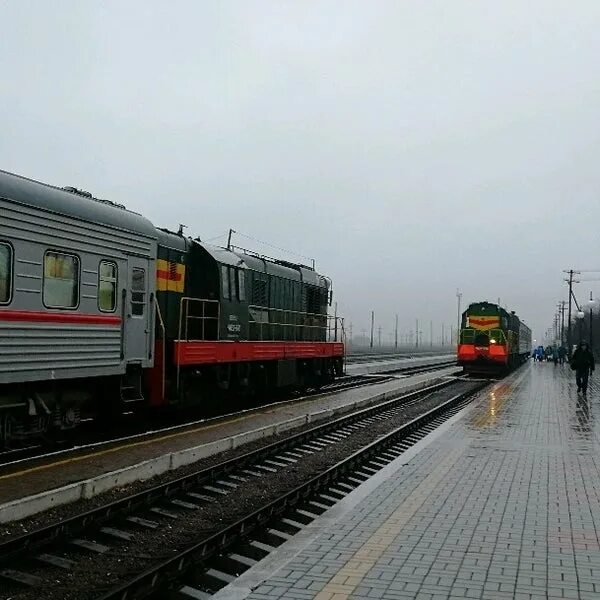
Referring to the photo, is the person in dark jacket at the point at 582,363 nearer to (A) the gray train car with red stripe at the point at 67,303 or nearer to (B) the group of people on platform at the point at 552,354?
(A) the gray train car with red stripe at the point at 67,303

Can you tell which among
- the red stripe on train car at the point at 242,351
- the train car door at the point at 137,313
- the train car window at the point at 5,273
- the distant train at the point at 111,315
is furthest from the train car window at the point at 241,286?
the train car window at the point at 5,273

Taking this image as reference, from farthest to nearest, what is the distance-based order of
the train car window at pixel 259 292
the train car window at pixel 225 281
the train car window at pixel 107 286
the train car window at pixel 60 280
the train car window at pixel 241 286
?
the train car window at pixel 259 292
the train car window at pixel 241 286
the train car window at pixel 225 281
the train car window at pixel 107 286
the train car window at pixel 60 280

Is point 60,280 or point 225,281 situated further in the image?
point 225,281

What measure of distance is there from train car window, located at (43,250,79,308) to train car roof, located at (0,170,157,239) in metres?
0.66

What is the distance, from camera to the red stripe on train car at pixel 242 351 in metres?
14.9

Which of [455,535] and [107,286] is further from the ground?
[107,286]

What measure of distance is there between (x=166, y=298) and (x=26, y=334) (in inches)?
213

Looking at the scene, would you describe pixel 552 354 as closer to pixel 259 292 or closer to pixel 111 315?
pixel 259 292

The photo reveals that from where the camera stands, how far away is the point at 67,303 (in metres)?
10.9

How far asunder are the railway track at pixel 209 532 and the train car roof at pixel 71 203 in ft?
14.0

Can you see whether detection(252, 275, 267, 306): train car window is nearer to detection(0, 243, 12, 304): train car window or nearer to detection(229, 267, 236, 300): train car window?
detection(229, 267, 236, 300): train car window

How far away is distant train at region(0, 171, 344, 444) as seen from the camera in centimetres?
1002

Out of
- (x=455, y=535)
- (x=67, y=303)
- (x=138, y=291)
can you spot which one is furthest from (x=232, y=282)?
(x=455, y=535)

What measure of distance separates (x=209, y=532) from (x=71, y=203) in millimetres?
5796
